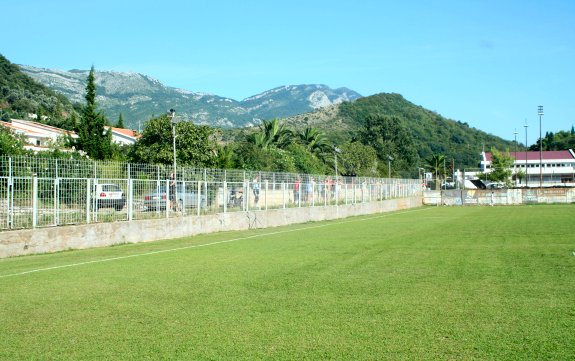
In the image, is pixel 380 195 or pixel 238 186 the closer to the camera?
pixel 238 186

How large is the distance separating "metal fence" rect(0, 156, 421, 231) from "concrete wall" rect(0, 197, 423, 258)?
0.40 meters

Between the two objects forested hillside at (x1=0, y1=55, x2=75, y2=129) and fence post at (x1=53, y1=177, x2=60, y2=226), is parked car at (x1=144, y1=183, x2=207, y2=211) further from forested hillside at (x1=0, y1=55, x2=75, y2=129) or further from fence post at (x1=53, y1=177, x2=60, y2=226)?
forested hillside at (x1=0, y1=55, x2=75, y2=129)

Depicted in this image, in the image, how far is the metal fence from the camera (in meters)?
17.5

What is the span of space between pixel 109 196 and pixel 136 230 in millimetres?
1515

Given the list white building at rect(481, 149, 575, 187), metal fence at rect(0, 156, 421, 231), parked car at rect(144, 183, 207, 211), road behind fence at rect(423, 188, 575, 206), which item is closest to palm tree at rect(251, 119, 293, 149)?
road behind fence at rect(423, 188, 575, 206)

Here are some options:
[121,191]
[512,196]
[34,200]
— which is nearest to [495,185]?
[512,196]

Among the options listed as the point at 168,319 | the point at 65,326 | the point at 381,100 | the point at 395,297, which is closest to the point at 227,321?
the point at 168,319

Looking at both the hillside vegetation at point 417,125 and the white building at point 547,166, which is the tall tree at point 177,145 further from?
the hillside vegetation at point 417,125

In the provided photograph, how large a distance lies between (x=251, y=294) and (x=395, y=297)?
2.22 m

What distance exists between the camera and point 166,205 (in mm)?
23625

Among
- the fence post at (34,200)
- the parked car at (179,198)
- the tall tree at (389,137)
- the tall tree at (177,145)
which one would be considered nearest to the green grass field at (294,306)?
the fence post at (34,200)

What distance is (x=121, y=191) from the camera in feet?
70.6

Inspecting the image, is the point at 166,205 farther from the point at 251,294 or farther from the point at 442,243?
the point at 251,294

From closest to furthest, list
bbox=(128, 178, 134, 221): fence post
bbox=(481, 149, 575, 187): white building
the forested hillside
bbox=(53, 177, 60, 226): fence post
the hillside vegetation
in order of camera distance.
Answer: bbox=(53, 177, 60, 226): fence post, bbox=(128, 178, 134, 221): fence post, the forested hillside, bbox=(481, 149, 575, 187): white building, the hillside vegetation
